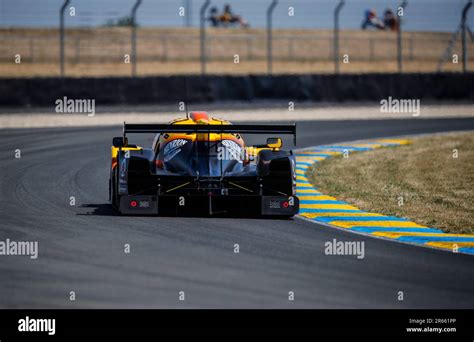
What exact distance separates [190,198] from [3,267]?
3.44 metres

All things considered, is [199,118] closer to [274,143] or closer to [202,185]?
[274,143]

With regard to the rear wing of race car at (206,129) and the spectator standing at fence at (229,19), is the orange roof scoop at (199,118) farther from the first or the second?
the spectator standing at fence at (229,19)

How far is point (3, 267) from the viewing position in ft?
35.7

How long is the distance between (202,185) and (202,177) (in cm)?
15

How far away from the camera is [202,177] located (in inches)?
551

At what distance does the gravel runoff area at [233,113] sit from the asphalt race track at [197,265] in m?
12.1

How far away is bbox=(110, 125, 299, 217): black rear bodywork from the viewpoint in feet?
45.1

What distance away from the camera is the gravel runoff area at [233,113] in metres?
28.1

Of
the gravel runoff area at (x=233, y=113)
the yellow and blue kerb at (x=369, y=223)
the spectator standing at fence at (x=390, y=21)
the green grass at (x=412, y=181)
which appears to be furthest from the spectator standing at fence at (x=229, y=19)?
the yellow and blue kerb at (x=369, y=223)

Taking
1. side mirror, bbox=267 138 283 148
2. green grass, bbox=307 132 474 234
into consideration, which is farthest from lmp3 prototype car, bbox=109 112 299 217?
green grass, bbox=307 132 474 234
